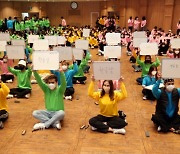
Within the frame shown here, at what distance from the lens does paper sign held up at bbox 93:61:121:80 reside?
4746 mm

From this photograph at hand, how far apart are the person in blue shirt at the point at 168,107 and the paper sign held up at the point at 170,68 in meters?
0.10

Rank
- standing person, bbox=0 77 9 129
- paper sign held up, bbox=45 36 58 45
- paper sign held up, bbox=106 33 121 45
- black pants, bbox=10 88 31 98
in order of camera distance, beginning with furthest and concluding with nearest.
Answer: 1. paper sign held up, bbox=45 36 58 45
2. paper sign held up, bbox=106 33 121 45
3. black pants, bbox=10 88 31 98
4. standing person, bbox=0 77 9 129

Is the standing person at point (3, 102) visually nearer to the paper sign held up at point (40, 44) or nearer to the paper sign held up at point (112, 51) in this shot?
the paper sign held up at point (112, 51)

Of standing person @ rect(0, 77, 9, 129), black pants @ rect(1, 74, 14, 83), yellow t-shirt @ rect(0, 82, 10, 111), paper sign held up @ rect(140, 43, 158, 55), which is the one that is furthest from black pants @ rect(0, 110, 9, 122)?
paper sign held up @ rect(140, 43, 158, 55)

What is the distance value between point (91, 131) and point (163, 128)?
1.35m

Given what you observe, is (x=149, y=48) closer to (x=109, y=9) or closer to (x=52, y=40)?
(x=52, y=40)

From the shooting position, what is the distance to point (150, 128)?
514cm

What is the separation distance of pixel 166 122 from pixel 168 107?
30 centimetres

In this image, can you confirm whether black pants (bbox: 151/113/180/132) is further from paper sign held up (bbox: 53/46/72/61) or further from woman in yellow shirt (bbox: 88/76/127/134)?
paper sign held up (bbox: 53/46/72/61)

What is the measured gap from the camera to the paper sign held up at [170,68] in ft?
15.9

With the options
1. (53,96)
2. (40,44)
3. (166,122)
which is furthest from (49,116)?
(40,44)

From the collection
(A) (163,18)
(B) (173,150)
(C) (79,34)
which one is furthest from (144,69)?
(A) (163,18)

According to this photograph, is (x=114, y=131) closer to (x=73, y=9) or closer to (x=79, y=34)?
(x=79, y=34)

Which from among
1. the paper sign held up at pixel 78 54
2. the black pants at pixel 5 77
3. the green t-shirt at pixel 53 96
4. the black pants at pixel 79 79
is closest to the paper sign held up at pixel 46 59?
the green t-shirt at pixel 53 96
